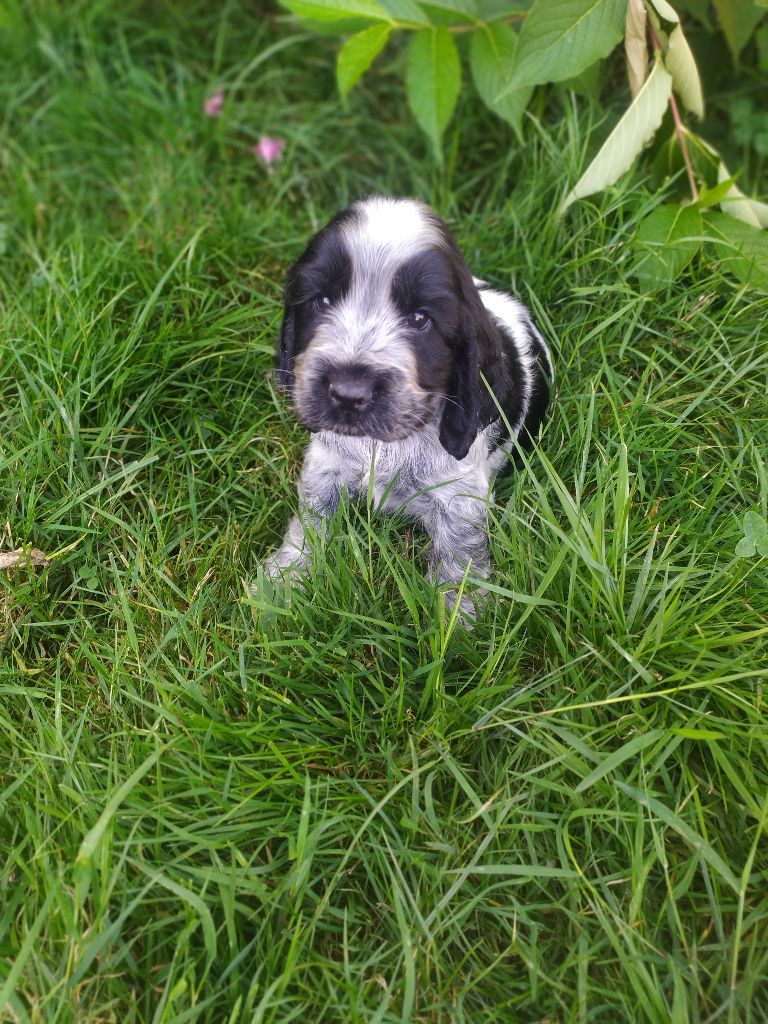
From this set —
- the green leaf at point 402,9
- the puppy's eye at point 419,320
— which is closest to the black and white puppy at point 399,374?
the puppy's eye at point 419,320

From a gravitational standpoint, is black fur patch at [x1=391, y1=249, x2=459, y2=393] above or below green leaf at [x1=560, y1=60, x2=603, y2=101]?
below

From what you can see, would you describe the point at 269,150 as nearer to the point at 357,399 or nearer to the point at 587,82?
the point at 587,82

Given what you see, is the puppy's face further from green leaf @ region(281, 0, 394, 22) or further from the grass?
green leaf @ region(281, 0, 394, 22)

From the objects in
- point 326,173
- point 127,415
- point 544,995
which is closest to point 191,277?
point 127,415

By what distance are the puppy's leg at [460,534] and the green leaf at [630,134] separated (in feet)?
4.22

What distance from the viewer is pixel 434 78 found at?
377 cm

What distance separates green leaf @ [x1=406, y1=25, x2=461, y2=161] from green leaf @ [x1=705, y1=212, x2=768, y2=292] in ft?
3.89

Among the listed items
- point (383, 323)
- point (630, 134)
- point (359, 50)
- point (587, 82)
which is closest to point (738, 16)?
point (587, 82)

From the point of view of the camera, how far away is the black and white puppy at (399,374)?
2.79m

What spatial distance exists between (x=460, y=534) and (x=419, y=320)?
788 millimetres

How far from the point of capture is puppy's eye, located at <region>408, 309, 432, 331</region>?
9.34 feet

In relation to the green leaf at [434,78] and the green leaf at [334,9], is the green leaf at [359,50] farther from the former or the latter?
the green leaf at [434,78]

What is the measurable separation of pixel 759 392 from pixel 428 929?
2348mm

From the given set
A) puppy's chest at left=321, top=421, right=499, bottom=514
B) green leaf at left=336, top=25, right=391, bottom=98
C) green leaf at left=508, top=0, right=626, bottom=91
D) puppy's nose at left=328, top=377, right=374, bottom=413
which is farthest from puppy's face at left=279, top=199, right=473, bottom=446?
green leaf at left=336, top=25, right=391, bottom=98
